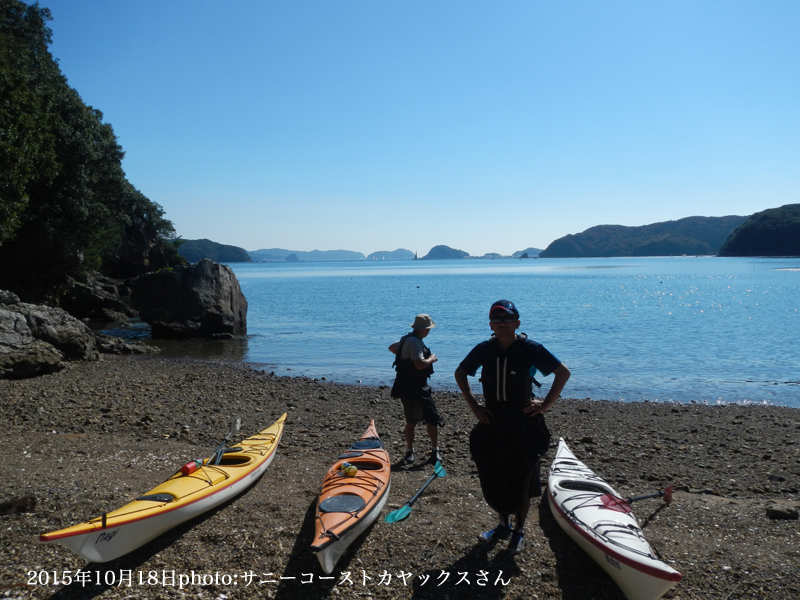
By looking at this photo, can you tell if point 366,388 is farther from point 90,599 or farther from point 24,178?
point 24,178

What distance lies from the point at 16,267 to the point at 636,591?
1095 inches

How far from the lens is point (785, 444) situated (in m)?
9.45

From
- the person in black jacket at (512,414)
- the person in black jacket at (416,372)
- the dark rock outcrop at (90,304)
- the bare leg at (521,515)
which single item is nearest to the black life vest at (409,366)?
the person in black jacket at (416,372)

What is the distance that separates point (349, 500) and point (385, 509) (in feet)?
3.20

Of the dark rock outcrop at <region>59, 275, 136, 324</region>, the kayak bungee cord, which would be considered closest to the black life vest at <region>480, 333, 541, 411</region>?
the kayak bungee cord

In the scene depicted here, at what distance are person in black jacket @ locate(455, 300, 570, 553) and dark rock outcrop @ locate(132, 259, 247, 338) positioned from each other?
23076 mm

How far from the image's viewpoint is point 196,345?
23.6 m

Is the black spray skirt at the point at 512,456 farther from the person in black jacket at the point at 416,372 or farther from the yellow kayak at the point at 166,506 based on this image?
the yellow kayak at the point at 166,506

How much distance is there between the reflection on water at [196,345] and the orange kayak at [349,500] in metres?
13.9

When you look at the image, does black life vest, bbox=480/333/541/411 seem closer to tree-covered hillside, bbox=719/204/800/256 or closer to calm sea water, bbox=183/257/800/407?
calm sea water, bbox=183/257/800/407

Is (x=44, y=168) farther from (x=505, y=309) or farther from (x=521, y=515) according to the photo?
(x=521, y=515)

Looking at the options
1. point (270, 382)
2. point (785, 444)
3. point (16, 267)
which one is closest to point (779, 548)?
point (785, 444)

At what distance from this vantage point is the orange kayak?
4078mm

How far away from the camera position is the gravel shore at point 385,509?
13.5 feet
